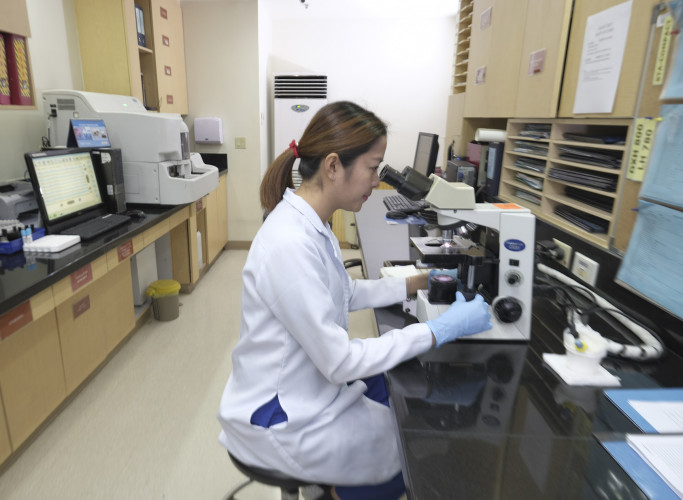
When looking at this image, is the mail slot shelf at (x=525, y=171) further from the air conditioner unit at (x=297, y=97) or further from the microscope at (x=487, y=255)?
the air conditioner unit at (x=297, y=97)

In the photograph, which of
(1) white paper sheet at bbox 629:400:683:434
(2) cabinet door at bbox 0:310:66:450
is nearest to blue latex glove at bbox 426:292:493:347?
(1) white paper sheet at bbox 629:400:683:434

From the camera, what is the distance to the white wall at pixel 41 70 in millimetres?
2430

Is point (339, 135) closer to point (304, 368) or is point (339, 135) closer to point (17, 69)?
point (304, 368)

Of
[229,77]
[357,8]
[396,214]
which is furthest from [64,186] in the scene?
[357,8]

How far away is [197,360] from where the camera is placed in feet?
8.59

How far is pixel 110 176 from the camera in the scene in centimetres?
240

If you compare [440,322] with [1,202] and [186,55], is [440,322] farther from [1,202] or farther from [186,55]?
[186,55]

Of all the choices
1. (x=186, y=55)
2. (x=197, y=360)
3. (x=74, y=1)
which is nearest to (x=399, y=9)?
(x=186, y=55)

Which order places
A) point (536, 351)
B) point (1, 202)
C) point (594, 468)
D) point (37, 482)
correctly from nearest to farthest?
point (594, 468), point (536, 351), point (37, 482), point (1, 202)

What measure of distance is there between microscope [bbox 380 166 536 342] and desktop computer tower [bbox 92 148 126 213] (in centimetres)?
181

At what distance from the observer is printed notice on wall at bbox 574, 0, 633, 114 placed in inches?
53.2

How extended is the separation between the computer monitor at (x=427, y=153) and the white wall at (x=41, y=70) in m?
2.44

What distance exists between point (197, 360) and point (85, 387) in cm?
59

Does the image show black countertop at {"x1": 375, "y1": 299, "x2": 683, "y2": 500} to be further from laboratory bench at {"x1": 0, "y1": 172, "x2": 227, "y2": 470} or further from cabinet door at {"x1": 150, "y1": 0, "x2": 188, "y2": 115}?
cabinet door at {"x1": 150, "y1": 0, "x2": 188, "y2": 115}
